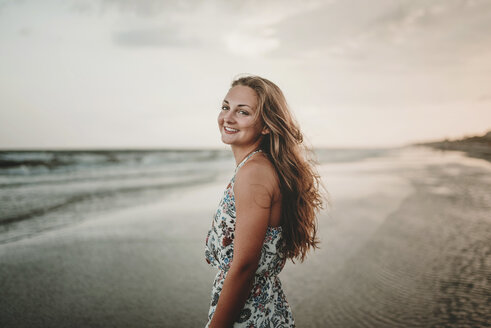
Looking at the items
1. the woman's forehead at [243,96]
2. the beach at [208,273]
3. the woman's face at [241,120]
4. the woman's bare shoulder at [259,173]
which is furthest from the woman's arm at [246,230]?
the beach at [208,273]

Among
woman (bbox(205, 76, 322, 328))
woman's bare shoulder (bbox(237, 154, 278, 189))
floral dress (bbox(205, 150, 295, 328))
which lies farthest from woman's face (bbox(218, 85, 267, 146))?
woman's bare shoulder (bbox(237, 154, 278, 189))

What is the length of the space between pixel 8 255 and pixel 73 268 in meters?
1.44

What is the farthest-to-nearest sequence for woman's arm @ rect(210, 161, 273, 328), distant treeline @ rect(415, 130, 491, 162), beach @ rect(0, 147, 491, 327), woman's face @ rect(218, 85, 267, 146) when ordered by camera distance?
distant treeline @ rect(415, 130, 491, 162) < beach @ rect(0, 147, 491, 327) < woman's face @ rect(218, 85, 267, 146) < woman's arm @ rect(210, 161, 273, 328)

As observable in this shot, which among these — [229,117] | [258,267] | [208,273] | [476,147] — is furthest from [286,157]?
[476,147]

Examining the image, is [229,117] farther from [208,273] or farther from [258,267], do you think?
[208,273]

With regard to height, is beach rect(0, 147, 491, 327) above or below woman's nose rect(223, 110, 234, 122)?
below

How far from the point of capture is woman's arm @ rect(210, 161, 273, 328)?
5.08 ft

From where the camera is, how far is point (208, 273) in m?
4.89

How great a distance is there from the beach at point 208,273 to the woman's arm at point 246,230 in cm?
234

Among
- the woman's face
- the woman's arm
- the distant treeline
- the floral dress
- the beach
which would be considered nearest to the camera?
the woman's arm

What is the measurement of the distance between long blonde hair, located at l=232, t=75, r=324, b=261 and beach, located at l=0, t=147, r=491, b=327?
217 cm

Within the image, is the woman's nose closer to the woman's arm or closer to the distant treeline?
the woman's arm

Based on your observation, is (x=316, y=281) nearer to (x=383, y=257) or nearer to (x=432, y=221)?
(x=383, y=257)

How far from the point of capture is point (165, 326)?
11.5 feet
